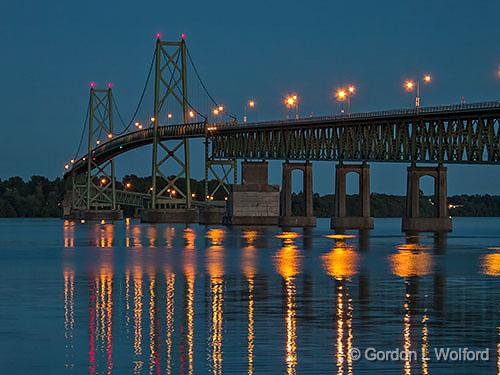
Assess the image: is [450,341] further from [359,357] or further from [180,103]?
[180,103]

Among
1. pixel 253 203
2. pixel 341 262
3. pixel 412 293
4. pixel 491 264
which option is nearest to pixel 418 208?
pixel 253 203

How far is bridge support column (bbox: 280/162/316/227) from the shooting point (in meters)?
154

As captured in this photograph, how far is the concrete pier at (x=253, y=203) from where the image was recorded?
154m

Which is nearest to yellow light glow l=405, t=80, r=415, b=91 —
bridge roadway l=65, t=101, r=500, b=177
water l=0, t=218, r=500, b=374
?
bridge roadway l=65, t=101, r=500, b=177

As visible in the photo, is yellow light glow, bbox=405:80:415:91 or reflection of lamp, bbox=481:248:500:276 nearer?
reflection of lamp, bbox=481:248:500:276

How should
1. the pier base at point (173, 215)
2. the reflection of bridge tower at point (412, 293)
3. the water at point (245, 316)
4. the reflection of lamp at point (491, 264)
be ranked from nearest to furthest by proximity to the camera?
the water at point (245, 316) → the reflection of bridge tower at point (412, 293) → the reflection of lamp at point (491, 264) → the pier base at point (173, 215)

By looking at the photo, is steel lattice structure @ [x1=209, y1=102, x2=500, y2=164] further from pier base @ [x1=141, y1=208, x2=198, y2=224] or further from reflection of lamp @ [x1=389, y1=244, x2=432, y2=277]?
reflection of lamp @ [x1=389, y1=244, x2=432, y2=277]

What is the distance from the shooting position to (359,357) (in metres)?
25.5

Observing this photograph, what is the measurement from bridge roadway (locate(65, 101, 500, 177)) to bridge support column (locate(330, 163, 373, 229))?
5.08 ft

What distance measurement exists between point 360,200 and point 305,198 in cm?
1372

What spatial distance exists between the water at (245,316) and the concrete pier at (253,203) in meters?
91.5

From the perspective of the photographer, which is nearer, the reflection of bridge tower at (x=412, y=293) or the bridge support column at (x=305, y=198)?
the reflection of bridge tower at (x=412, y=293)

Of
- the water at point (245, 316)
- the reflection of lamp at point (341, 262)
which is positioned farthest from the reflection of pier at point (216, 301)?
the reflection of lamp at point (341, 262)

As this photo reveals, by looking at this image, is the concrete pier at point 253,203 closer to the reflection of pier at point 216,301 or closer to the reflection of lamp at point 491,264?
the reflection of lamp at point 491,264
